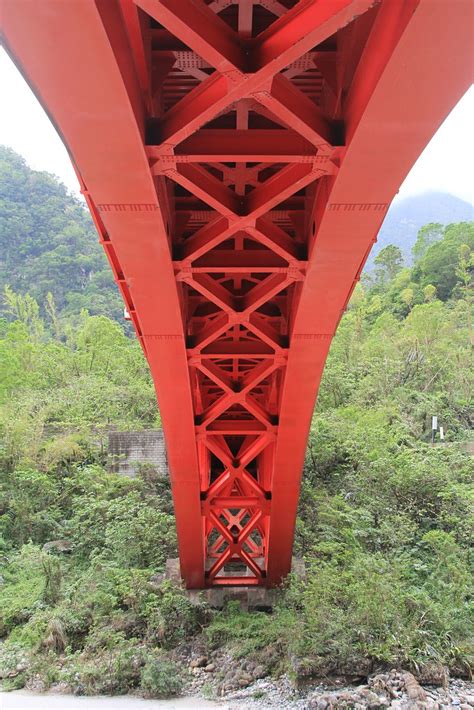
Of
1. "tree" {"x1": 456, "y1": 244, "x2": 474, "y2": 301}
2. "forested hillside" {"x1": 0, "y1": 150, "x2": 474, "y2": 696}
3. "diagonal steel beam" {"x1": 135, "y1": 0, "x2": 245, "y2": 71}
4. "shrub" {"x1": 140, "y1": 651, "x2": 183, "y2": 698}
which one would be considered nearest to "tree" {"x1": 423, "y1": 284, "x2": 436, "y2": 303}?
"tree" {"x1": 456, "y1": 244, "x2": 474, "y2": 301}

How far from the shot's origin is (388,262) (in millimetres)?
48281

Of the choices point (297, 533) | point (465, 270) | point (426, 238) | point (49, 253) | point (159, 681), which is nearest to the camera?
point (159, 681)

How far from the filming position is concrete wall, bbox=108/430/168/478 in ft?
66.4

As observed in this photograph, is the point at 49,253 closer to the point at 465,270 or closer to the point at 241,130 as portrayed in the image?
the point at 465,270

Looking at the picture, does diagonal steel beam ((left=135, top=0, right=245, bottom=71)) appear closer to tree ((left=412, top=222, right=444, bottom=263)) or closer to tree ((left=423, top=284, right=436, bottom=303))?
tree ((left=423, top=284, right=436, bottom=303))

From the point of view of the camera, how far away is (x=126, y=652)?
11.2 m

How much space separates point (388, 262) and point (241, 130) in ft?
151

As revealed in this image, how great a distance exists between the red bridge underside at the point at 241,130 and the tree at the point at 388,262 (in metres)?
42.6

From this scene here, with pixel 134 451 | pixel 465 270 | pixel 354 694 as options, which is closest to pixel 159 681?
pixel 354 694

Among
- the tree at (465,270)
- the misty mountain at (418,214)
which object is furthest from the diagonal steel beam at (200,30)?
the misty mountain at (418,214)

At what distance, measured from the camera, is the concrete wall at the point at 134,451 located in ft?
66.4

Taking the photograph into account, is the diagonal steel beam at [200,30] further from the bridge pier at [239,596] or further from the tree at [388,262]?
the tree at [388,262]

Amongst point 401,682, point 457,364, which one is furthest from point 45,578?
point 457,364

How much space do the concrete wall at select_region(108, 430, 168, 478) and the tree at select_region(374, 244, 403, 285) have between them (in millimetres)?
32720
